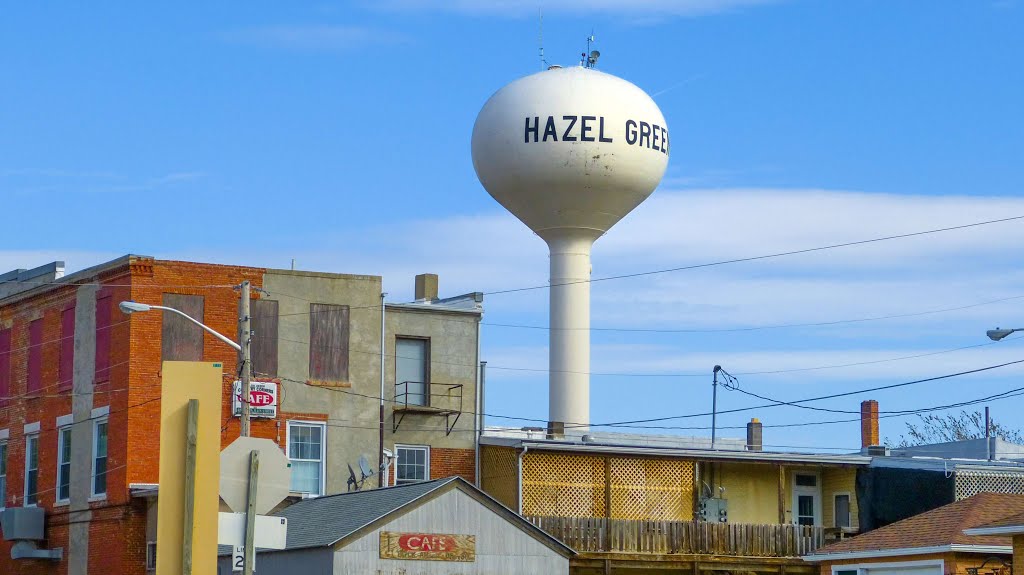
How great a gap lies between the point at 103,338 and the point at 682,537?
1698 centimetres

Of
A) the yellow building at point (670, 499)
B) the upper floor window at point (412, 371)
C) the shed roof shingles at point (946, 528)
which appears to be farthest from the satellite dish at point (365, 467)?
the shed roof shingles at point (946, 528)

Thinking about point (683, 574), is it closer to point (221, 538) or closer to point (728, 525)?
point (728, 525)

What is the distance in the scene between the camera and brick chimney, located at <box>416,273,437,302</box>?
5006 centimetres

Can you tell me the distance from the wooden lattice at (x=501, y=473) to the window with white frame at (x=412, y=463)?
168 cm

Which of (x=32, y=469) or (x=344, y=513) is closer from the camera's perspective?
(x=344, y=513)

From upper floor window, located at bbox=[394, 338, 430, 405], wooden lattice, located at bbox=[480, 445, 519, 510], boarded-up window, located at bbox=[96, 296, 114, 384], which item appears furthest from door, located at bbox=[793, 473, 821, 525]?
boarded-up window, located at bbox=[96, 296, 114, 384]

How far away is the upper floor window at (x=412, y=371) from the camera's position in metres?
46.4

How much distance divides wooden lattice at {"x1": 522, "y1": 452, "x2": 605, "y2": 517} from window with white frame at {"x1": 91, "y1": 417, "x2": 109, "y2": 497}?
11.6 meters

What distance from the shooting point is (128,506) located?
41.4m

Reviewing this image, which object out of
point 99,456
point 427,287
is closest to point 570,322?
point 427,287

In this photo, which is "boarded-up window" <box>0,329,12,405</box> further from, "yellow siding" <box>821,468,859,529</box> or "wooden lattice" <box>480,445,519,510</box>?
"yellow siding" <box>821,468,859,529</box>

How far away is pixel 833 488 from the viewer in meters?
48.2

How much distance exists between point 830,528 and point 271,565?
19871 millimetres

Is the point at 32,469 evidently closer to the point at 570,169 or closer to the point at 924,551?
the point at 570,169
